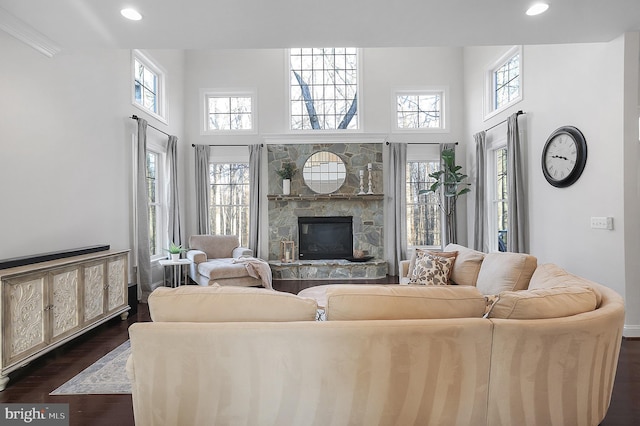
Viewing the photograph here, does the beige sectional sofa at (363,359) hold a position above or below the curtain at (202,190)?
below

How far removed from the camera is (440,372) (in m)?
1.50

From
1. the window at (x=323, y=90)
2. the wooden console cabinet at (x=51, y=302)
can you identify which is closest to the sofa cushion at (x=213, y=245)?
the wooden console cabinet at (x=51, y=302)

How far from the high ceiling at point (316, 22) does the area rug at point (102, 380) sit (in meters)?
2.68

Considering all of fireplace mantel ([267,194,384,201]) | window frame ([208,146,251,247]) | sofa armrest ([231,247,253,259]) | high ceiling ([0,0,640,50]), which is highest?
high ceiling ([0,0,640,50])

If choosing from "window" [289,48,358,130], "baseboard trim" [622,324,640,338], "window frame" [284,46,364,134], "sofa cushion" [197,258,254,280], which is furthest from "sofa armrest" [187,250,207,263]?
"baseboard trim" [622,324,640,338]

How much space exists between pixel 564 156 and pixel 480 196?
6.14ft

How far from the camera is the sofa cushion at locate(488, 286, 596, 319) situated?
1544 millimetres

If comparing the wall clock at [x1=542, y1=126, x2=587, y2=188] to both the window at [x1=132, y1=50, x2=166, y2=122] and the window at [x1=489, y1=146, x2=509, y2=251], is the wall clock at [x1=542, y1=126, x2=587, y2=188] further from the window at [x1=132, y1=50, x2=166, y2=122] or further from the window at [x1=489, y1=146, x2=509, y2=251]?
the window at [x1=132, y1=50, x2=166, y2=122]

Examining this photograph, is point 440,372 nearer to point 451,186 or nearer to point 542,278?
point 542,278

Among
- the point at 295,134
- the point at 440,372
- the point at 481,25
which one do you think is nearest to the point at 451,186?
the point at 295,134

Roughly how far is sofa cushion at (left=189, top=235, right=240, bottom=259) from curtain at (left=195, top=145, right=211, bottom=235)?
621 mm

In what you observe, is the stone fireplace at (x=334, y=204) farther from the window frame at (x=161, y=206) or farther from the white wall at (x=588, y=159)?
the white wall at (x=588, y=159)

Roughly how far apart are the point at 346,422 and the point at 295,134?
5.23m

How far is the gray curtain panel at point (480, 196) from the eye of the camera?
5.30 meters
